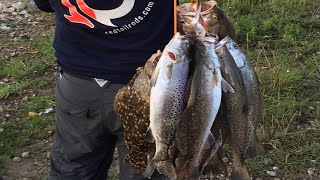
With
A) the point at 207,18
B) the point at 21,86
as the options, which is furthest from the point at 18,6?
the point at 207,18

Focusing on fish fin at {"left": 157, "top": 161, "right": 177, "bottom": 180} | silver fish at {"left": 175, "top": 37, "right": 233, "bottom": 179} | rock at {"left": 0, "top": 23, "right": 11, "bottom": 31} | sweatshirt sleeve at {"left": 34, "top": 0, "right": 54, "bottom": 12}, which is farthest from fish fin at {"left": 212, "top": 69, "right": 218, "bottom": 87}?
rock at {"left": 0, "top": 23, "right": 11, "bottom": 31}

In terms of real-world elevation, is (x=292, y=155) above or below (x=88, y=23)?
below

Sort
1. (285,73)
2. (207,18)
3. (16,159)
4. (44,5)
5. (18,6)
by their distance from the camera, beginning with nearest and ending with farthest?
(207,18) → (44,5) → (16,159) → (285,73) → (18,6)

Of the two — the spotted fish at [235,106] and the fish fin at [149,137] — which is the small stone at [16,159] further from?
the spotted fish at [235,106]

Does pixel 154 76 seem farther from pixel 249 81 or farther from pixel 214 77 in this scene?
pixel 249 81

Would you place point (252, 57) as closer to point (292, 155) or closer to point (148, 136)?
point (292, 155)

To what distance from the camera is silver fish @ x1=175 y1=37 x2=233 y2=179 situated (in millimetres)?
2178

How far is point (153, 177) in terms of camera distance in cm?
289

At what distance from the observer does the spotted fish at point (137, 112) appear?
239cm

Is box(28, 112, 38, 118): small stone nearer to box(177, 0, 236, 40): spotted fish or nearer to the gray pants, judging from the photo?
the gray pants

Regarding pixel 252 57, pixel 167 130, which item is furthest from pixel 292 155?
pixel 167 130

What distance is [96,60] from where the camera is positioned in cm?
272

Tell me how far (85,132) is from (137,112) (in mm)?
451

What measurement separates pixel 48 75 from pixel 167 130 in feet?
11.4
